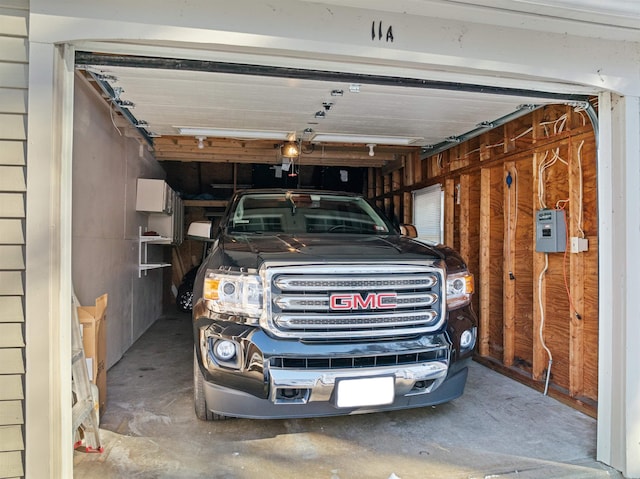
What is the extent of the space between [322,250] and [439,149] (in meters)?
3.03

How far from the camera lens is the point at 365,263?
247cm

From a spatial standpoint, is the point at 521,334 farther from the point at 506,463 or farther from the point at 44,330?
the point at 44,330

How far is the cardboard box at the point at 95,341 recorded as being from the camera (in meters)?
2.73

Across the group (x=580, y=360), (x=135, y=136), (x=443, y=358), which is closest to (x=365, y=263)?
(x=443, y=358)

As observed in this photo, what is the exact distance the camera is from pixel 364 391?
7.65 feet

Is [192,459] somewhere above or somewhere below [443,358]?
below

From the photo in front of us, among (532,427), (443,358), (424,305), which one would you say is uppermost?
(424,305)

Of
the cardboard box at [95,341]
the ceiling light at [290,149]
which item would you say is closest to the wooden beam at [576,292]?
the ceiling light at [290,149]

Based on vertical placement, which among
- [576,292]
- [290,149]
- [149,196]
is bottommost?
[576,292]

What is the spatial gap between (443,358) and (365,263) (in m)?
0.77

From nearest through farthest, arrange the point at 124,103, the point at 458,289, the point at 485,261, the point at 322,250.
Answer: the point at 322,250 < the point at 458,289 < the point at 124,103 < the point at 485,261

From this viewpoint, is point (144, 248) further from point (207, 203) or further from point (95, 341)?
point (95, 341)

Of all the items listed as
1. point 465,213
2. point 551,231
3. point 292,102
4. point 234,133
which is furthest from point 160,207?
point 551,231

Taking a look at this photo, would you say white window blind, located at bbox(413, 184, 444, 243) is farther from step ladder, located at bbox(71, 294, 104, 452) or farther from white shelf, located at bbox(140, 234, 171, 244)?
step ladder, located at bbox(71, 294, 104, 452)
